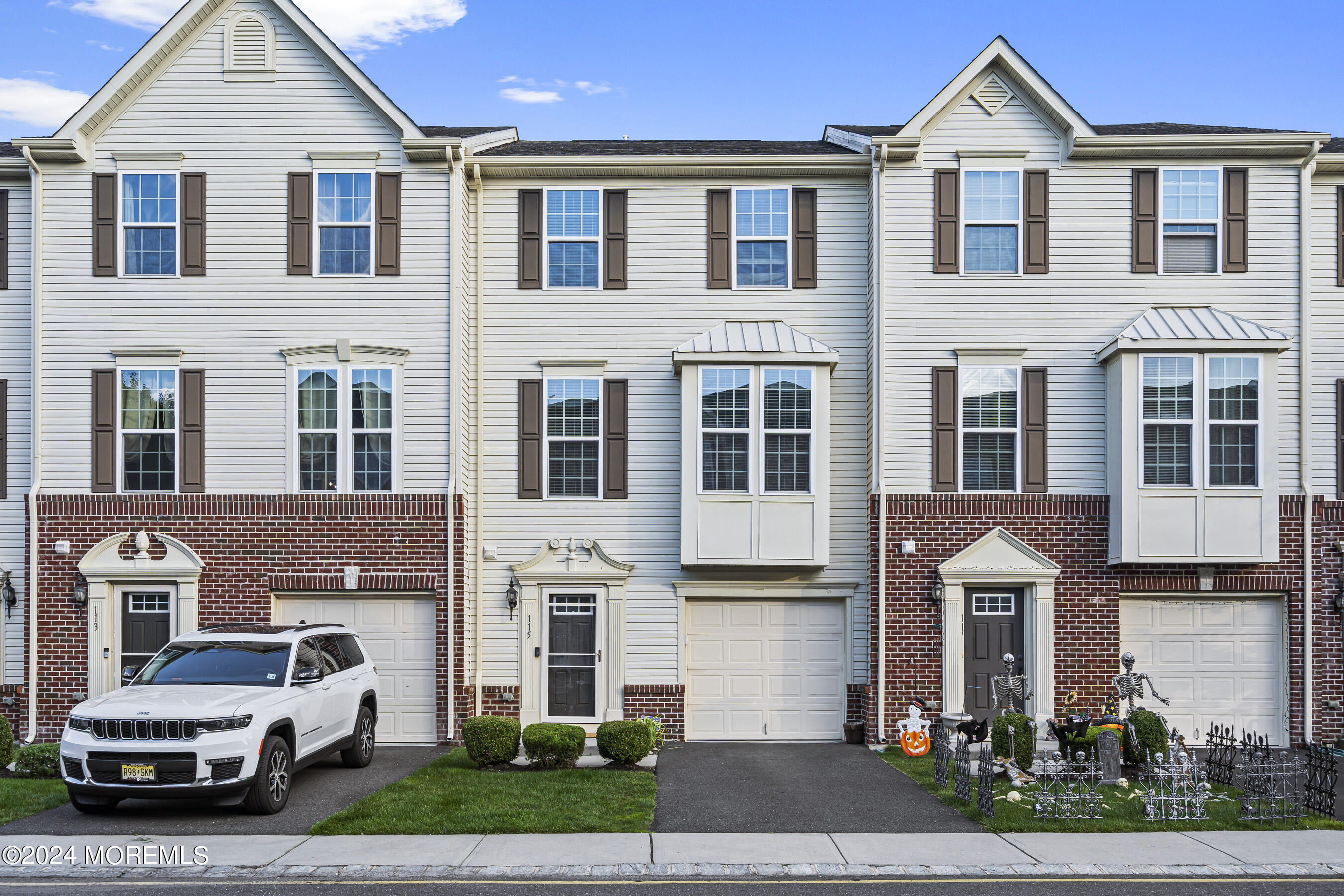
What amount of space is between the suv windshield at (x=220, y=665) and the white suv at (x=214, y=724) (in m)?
0.01

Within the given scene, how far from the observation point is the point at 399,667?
15.3 meters

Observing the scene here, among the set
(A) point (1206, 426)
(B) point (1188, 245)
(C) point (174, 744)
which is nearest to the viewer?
(C) point (174, 744)

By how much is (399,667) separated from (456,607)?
1.27m

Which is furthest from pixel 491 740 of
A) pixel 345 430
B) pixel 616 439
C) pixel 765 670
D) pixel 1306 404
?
pixel 1306 404

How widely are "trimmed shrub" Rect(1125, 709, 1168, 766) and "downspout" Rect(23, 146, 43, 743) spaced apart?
15.1m

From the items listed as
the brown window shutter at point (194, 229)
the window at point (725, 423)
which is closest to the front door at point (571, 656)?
the window at point (725, 423)

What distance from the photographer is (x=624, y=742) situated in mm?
13023

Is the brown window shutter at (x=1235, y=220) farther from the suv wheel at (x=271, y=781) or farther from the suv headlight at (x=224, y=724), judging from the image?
the suv headlight at (x=224, y=724)

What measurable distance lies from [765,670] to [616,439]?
4236mm

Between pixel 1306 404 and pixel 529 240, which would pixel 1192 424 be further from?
pixel 529 240

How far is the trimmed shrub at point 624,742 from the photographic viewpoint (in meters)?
13.0

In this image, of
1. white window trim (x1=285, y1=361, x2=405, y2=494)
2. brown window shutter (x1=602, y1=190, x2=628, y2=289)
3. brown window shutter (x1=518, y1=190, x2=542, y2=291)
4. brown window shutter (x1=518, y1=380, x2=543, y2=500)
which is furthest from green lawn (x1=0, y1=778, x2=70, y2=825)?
brown window shutter (x1=602, y1=190, x2=628, y2=289)

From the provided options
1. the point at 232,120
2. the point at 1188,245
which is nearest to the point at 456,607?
the point at 232,120

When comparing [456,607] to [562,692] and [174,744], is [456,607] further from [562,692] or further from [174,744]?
[174,744]
